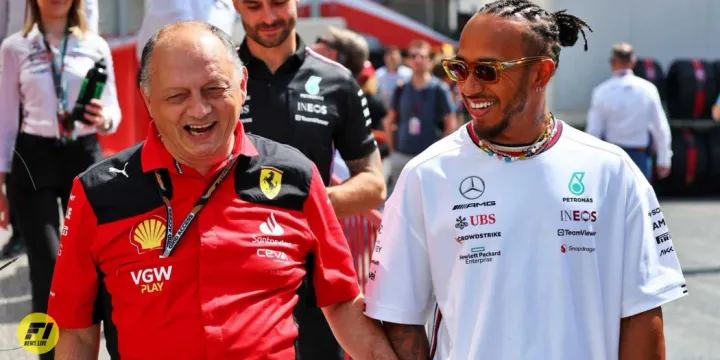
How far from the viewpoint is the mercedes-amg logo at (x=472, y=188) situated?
266 cm

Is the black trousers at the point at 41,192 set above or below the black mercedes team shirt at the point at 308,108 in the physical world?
below

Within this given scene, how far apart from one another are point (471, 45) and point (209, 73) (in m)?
0.68

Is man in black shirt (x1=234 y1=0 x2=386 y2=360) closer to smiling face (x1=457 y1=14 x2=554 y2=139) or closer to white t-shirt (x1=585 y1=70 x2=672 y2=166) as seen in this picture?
smiling face (x1=457 y1=14 x2=554 y2=139)

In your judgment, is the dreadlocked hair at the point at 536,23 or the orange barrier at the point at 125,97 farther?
the orange barrier at the point at 125,97

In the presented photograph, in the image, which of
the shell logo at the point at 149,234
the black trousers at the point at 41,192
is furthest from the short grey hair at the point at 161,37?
the black trousers at the point at 41,192

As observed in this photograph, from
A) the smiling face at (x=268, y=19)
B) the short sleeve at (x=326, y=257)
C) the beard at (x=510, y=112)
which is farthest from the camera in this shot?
the smiling face at (x=268, y=19)

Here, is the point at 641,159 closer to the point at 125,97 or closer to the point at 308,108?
the point at 125,97

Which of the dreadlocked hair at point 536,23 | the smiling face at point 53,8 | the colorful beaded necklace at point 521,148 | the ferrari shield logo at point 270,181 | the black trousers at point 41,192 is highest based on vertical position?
the dreadlocked hair at point 536,23

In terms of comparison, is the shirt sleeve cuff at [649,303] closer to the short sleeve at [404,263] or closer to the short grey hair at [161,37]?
the short sleeve at [404,263]

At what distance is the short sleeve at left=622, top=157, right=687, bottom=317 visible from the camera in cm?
264

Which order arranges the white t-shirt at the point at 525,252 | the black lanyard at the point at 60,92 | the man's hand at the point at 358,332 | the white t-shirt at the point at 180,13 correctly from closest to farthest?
the white t-shirt at the point at 525,252 → the man's hand at the point at 358,332 → the black lanyard at the point at 60,92 → the white t-shirt at the point at 180,13

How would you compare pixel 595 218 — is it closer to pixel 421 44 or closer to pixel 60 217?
pixel 60 217

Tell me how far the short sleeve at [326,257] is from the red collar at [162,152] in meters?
0.22

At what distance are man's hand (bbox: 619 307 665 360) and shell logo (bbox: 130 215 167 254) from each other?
1.21 meters
